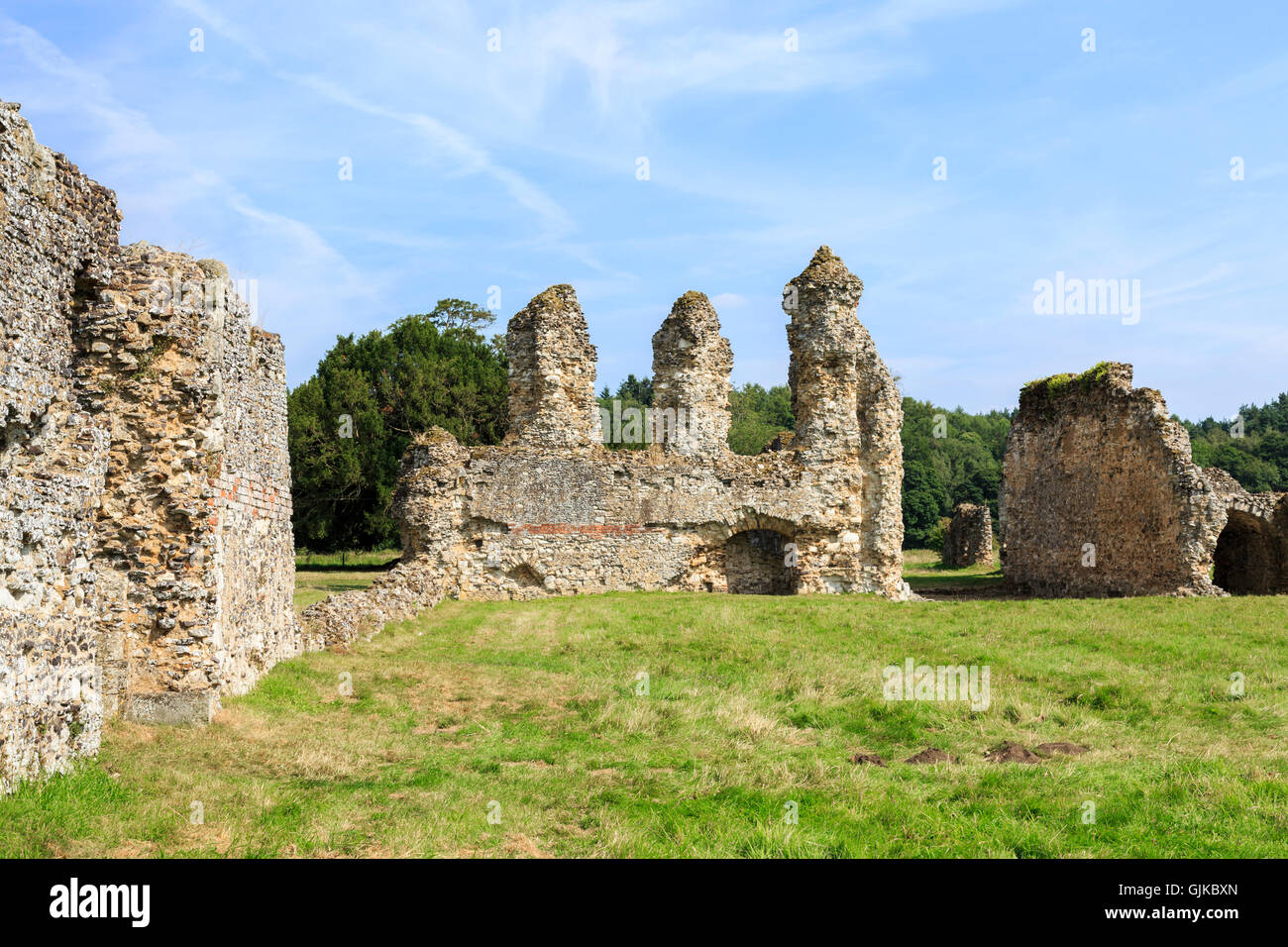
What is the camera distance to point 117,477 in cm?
916

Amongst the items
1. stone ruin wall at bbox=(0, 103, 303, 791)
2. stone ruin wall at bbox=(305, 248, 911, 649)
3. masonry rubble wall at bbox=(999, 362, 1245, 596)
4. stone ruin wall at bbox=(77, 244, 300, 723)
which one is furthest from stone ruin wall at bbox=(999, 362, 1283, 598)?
stone ruin wall at bbox=(77, 244, 300, 723)

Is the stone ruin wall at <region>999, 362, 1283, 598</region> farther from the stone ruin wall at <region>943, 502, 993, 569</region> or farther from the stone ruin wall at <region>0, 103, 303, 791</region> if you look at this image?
the stone ruin wall at <region>0, 103, 303, 791</region>

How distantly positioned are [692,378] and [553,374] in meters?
3.30

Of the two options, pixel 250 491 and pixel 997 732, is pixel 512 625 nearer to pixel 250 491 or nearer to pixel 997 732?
pixel 250 491

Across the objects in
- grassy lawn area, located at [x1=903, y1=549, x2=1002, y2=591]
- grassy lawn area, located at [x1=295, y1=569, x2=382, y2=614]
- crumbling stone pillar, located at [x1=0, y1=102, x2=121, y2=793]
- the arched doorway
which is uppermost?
crumbling stone pillar, located at [x1=0, y1=102, x2=121, y2=793]

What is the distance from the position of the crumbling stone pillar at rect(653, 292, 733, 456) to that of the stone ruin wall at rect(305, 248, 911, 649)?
4 centimetres

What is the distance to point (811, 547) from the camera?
72.7 ft

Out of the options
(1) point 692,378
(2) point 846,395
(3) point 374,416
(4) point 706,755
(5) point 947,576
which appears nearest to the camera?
(4) point 706,755

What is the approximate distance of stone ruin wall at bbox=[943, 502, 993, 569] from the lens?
37.8m

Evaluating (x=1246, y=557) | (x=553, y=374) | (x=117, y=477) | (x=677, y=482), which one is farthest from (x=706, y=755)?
(x=1246, y=557)

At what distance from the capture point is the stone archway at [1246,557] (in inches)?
Answer: 949

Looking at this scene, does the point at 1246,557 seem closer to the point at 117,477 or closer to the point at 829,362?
the point at 829,362

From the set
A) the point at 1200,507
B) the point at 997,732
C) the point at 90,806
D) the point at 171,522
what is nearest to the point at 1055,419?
the point at 1200,507

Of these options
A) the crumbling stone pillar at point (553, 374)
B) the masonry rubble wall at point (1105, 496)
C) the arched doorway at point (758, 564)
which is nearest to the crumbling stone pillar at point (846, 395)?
the arched doorway at point (758, 564)
